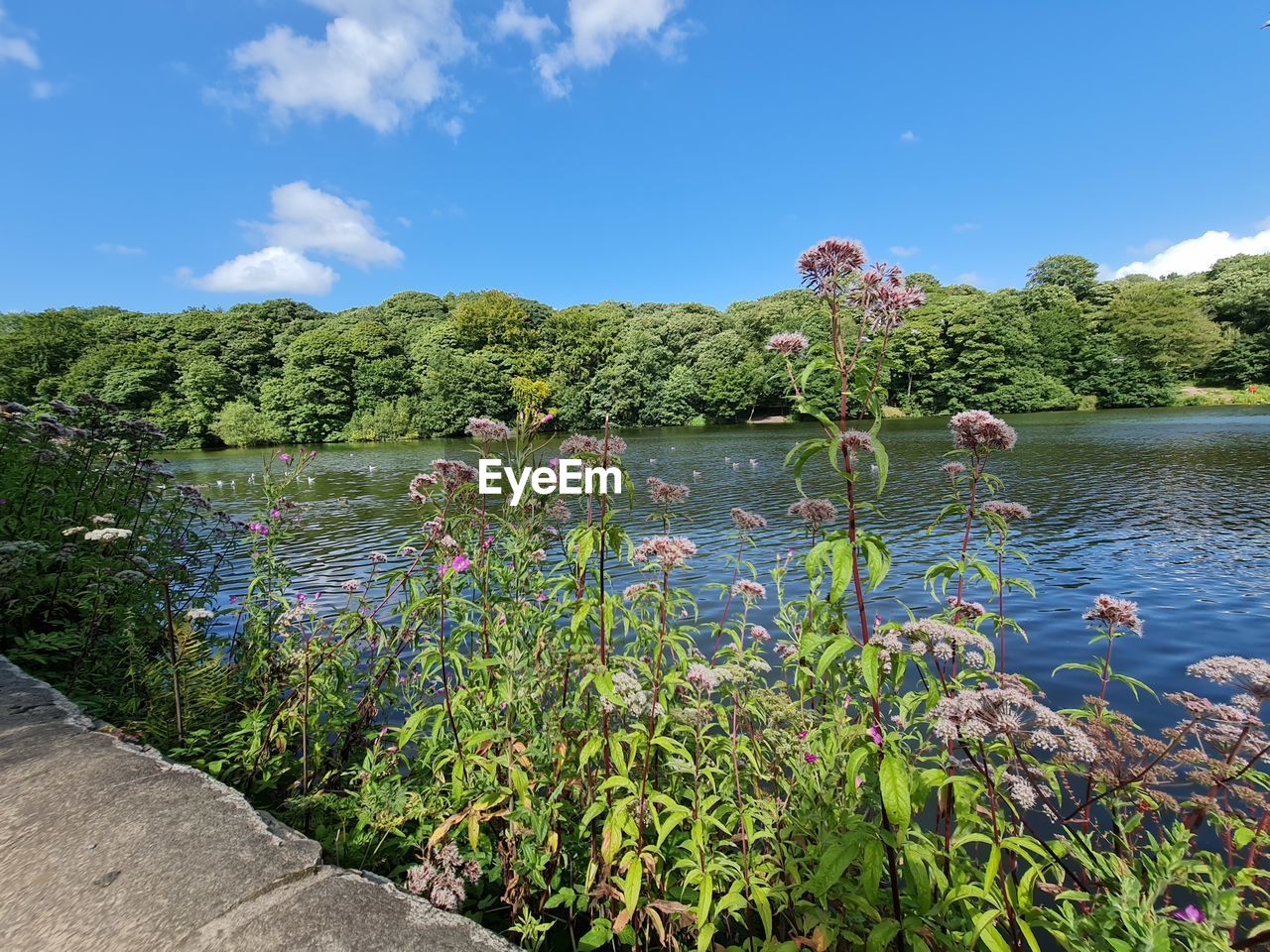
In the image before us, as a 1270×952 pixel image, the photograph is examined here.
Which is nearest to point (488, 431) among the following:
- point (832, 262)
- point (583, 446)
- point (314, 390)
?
point (583, 446)

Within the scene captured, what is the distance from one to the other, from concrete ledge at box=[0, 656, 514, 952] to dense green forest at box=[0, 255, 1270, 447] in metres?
51.9

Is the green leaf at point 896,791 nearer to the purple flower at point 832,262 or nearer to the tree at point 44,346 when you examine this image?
the purple flower at point 832,262

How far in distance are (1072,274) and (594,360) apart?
63.6m

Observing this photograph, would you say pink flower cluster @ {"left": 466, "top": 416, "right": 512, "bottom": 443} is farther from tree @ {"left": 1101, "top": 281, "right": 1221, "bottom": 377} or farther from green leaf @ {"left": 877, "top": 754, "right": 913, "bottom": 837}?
tree @ {"left": 1101, "top": 281, "right": 1221, "bottom": 377}

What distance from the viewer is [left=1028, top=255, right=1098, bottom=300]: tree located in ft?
236

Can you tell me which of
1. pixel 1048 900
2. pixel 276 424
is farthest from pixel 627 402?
pixel 1048 900

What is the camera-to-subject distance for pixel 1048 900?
11.3 ft

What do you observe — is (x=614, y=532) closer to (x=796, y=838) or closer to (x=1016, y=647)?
(x=796, y=838)

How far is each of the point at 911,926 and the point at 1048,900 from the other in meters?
2.64

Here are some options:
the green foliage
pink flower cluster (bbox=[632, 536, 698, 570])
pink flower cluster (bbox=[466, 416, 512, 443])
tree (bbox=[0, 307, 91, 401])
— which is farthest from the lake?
tree (bbox=[0, 307, 91, 401])

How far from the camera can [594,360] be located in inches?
2746

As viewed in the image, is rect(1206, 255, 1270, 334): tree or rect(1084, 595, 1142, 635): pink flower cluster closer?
rect(1084, 595, 1142, 635): pink flower cluster

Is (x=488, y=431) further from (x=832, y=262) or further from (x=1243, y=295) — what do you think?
(x=1243, y=295)

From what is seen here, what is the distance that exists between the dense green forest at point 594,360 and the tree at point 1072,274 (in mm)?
291
